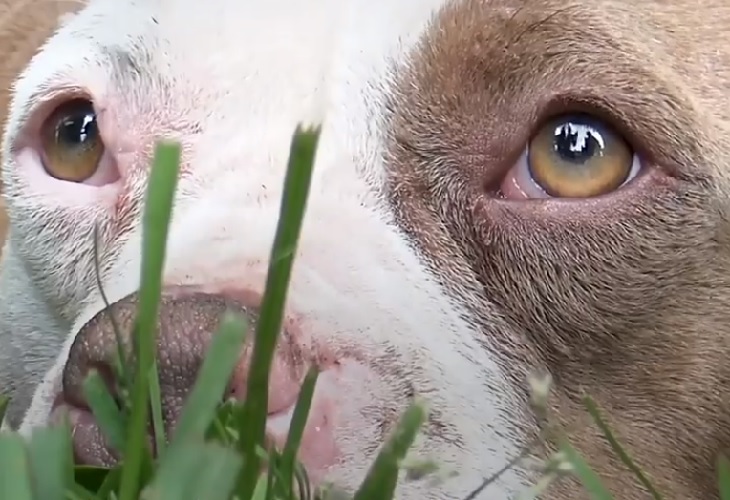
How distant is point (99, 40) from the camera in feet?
5.56

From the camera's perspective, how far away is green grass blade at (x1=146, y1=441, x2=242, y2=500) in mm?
632

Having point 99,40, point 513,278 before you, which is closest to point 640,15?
point 513,278

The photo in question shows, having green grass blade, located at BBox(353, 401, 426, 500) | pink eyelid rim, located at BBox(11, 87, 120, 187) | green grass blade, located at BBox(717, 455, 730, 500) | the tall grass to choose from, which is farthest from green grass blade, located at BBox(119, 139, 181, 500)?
pink eyelid rim, located at BBox(11, 87, 120, 187)

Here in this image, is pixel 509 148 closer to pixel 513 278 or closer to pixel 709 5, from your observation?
pixel 513 278

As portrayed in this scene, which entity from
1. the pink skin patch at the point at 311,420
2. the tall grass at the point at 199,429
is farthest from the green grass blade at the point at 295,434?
the pink skin patch at the point at 311,420

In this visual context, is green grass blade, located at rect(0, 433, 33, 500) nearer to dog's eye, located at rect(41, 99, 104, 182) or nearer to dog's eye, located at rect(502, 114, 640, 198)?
dog's eye, located at rect(502, 114, 640, 198)

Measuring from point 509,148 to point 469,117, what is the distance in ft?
0.23

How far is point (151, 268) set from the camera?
0.73 meters

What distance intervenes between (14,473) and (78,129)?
44.7 inches

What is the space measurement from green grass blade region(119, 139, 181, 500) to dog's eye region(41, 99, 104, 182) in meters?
0.99

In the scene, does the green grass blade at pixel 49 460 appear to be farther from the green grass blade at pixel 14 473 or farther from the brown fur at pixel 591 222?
the brown fur at pixel 591 222

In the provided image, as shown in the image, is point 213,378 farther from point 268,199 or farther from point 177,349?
point 268,199

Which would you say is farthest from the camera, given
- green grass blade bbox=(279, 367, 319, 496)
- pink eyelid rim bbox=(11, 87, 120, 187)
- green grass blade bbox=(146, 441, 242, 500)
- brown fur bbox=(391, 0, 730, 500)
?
pink eyelid rim bbox=(11, 87, 120, 187)

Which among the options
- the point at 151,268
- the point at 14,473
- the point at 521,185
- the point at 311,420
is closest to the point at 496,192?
the point at 521,185
